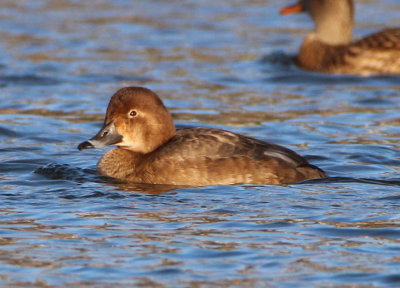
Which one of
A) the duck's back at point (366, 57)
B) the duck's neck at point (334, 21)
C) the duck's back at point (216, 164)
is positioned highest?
the duck's neck at point (334, 21)

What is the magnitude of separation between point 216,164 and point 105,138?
1.01 meters

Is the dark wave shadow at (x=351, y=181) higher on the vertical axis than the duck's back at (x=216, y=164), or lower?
lower

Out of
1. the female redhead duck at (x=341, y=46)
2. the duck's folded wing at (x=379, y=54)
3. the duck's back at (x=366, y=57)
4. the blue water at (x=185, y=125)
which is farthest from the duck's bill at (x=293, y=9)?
the duck's folded wing at (x=379, y=54)

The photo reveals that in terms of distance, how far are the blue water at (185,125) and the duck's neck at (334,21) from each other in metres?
0.69

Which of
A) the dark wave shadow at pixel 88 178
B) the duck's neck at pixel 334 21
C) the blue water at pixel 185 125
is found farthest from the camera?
the duck's neck at pixel 334 21

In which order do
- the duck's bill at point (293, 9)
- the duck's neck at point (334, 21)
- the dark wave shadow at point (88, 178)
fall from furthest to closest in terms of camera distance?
the duck's bill at point (293, 9) < the duck's neck at point (334, 21) < the dark wave shadow at point (88, 178)

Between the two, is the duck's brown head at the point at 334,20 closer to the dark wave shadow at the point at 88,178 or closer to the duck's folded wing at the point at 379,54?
the duck's folded wing at the point at 379,54

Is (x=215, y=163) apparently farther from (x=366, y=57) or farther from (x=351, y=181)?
(x=366, y=57)

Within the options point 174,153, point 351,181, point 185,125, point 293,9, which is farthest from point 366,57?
point 174,153

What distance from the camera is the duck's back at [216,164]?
28.5 ft

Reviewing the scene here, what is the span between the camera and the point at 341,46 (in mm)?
15719

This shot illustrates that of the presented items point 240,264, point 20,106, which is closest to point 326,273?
point 240,264

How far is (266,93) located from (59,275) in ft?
26.7

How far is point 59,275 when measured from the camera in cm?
623
